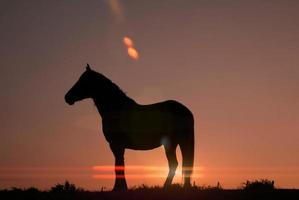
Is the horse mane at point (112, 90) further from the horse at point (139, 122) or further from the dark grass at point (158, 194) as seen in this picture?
the dark grass at point (158, 194)

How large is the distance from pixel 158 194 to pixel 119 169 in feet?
11.3

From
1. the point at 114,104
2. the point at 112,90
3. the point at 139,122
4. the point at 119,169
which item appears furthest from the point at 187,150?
the point at 112,90

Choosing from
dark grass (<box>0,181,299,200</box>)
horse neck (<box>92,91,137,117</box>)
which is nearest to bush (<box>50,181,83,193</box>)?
dark grass (<box>0,181,299,200</box>)

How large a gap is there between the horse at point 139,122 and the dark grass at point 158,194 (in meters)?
2.54

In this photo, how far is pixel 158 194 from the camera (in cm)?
1248

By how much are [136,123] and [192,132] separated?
1.86 meters

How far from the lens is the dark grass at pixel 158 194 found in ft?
40.3

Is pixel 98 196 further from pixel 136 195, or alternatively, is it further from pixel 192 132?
pixel 192 132

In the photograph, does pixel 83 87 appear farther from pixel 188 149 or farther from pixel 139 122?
pixel 188 149

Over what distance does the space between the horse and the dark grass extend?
8.33 feet

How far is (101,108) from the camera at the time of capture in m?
16.8

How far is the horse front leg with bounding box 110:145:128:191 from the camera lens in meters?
15.2

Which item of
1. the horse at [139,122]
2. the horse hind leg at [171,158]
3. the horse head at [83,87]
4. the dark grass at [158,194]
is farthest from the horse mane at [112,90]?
the dark grass at [158,194]

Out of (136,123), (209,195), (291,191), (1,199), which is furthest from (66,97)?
(291,191)
